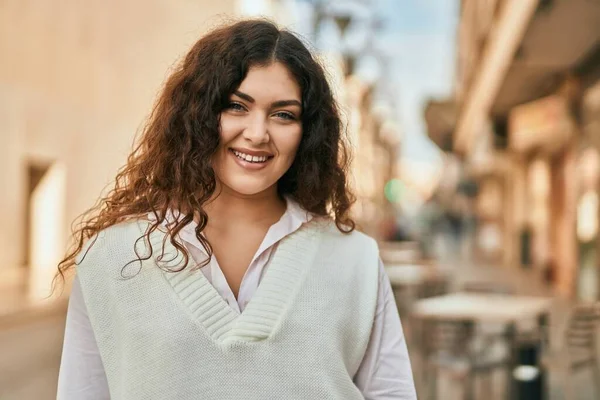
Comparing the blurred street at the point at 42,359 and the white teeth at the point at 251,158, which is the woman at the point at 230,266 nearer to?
the white teeth at the point at 251,158

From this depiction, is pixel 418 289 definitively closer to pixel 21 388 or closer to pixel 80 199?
pixel 21 388

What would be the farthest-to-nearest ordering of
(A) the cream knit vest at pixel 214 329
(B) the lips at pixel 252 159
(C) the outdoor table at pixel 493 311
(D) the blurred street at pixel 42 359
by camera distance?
(D) the blurred street at pixel 42 359
(C) the outdoor table at pixel 493 311
(B) the lips at pixel 252 159
(A) the cream knit vest at pixel 214 329

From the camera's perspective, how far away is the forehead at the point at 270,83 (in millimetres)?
1879

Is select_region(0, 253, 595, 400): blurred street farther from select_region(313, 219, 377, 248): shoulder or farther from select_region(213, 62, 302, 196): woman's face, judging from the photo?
select_region(213, 62, 302, 196): woman's face

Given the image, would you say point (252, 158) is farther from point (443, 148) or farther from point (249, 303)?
point (443, 148)

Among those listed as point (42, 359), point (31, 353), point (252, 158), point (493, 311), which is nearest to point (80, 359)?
point (252, 158)

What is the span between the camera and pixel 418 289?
11531mm

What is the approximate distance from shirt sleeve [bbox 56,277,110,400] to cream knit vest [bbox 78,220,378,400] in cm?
6

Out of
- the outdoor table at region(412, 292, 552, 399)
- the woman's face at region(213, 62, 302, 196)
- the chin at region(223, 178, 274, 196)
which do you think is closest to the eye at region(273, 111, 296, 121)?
the woman's face at region(213, 62, 302, 196)

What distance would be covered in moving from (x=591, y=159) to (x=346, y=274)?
11.8m

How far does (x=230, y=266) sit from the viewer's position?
193 cm

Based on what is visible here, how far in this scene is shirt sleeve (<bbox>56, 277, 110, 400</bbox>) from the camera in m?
1.87

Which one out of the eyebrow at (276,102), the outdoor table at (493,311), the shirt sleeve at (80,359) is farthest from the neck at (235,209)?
the outdoor table at (493,311)

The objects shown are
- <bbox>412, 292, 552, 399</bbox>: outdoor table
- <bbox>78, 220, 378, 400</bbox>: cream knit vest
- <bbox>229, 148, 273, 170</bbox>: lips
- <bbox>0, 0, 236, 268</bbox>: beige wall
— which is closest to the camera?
<bbox>78, 220, 378, 400</bbox>: cream knit vest
